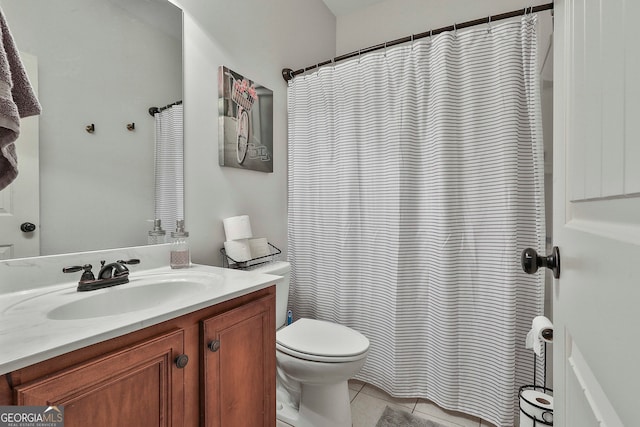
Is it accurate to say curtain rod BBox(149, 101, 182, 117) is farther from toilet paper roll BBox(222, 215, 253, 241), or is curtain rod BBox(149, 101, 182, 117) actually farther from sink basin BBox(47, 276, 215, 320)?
sink basin BBox(47, 276, 215, 320)

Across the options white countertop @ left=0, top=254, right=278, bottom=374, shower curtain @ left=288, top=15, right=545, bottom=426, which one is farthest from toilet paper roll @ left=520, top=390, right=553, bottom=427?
white countertop @ left=0, top=254, right=278, bottom=374

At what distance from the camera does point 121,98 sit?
124cm

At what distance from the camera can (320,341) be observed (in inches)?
57.0

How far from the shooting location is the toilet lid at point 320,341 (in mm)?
1320

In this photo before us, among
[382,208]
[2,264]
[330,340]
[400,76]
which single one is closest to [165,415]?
[2,264]

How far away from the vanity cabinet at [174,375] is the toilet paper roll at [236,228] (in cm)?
52

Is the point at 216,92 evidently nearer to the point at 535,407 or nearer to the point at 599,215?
the point at 599,215

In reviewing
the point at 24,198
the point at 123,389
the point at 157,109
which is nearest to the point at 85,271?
the point at 24,198

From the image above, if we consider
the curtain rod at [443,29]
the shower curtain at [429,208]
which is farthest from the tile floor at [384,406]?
the curtain rod at [443,29]

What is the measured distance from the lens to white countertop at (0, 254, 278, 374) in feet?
1.90

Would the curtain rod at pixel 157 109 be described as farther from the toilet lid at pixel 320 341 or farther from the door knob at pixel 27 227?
the toilet lid at pixel 320 341

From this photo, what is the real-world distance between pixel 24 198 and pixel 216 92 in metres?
0.94

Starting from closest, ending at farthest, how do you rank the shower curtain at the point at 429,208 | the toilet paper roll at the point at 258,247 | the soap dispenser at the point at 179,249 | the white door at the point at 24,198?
the white door at the point at 24,198
the soap dispenser at the point at 179,249
the shower curtain at the point at 429,208
the toilet paper roll at the point at 258,247

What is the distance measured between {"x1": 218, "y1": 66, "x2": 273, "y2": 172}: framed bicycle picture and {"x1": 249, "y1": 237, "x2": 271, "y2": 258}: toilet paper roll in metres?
0.43
